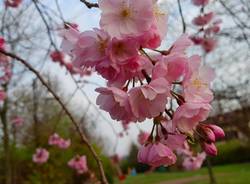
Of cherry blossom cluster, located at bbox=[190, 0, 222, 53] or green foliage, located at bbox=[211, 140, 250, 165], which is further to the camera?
green foliage, located at bbox=[211, 140, 250, 165]

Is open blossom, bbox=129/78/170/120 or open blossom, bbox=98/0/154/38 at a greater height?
open blossom, bbox=98/0/154/38

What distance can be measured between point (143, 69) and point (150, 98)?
2.4 inches

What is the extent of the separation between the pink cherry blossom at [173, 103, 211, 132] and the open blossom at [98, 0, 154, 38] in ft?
0.46

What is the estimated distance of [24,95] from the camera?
29.2ft

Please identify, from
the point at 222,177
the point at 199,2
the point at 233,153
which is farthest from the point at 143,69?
the point at 233,153

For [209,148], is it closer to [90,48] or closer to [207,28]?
[90,48]

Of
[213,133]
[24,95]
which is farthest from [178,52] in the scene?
[24,95]

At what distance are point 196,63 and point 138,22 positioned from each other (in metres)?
0.13

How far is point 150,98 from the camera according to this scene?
69cm

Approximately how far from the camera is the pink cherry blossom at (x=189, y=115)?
0.71 metres

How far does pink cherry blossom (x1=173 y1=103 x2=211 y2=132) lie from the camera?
708 mm

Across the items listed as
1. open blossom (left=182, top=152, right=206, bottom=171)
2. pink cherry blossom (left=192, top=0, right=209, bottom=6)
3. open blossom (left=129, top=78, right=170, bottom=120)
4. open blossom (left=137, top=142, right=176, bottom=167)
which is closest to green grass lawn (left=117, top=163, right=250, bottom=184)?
pink cherry blossom (left=192, top=0, right=209, bottom=6)

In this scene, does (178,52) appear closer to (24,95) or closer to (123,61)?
(123,61)

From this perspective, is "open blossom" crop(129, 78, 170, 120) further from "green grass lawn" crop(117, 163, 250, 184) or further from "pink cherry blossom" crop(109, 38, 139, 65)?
"green grass lawn" crop(117, 163, 250, 184)
